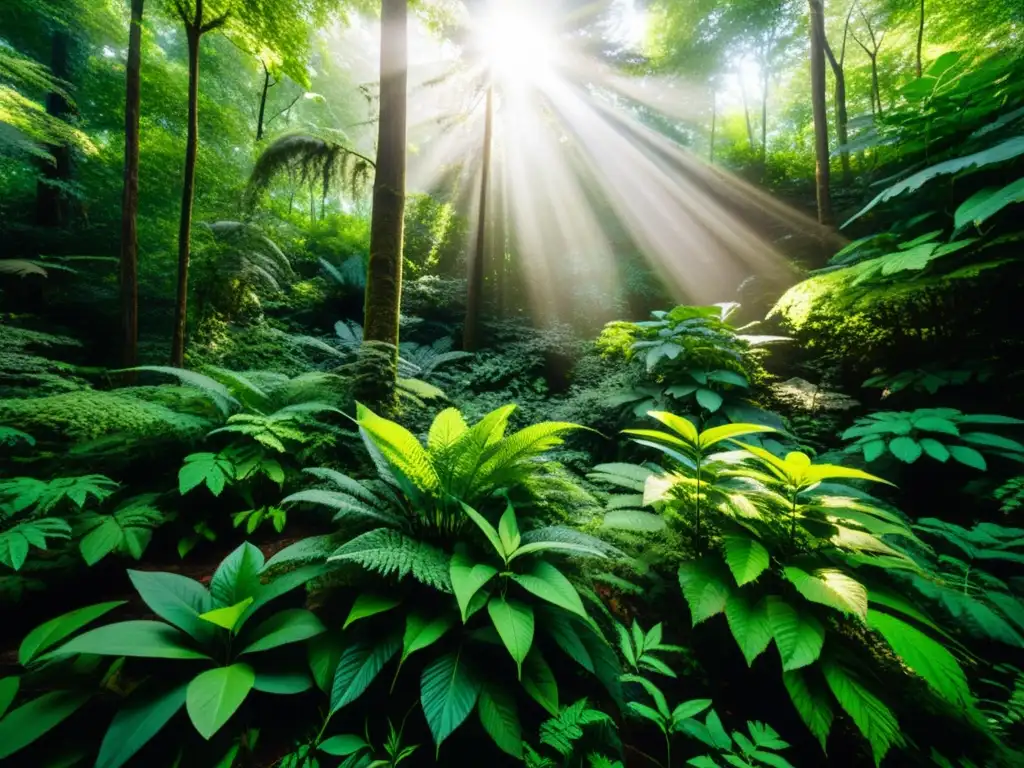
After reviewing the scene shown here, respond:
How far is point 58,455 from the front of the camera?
80.7 inches

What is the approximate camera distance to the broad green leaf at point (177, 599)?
3.82 ft

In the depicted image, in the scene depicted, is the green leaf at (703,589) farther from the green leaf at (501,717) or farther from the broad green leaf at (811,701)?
the green leaf at (501,717)

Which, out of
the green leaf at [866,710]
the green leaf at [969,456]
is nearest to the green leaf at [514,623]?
the green leaf at [866,710]

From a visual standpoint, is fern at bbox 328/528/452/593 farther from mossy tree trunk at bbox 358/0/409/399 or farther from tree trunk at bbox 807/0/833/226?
tree trunk at bbox 807/0/833/226

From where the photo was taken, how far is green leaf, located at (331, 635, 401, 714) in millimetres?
996

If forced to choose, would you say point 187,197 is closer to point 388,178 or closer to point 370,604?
point 388,178

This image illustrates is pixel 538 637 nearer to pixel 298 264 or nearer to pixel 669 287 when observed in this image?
pixel 669 287

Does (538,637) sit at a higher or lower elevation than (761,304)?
lower

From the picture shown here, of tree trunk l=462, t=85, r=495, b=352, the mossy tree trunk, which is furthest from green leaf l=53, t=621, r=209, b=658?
tree trunk l=462, t=85, r=495, b=352

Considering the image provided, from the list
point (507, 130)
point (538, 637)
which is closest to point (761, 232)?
point (507, 130)

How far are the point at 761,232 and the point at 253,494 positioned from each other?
10296mm

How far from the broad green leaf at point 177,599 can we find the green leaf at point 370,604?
479mm

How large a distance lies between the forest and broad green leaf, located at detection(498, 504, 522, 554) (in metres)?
0.02

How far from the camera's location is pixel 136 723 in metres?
0.93
